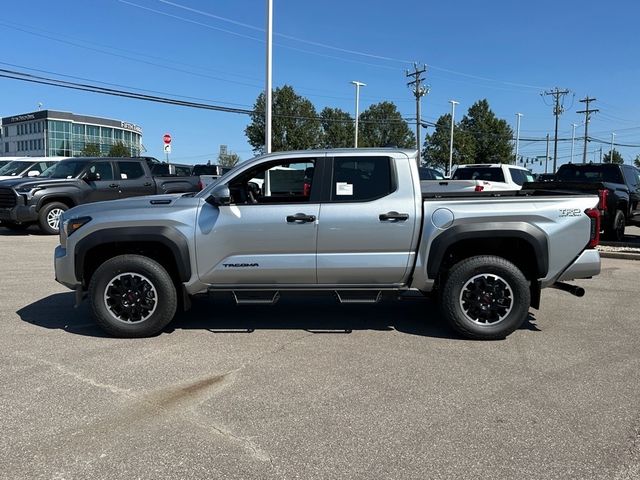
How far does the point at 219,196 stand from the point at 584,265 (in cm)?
371

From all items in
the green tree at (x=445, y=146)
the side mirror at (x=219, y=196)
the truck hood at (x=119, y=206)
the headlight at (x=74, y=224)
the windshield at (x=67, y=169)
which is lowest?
the headlight at (x=74, y=224)

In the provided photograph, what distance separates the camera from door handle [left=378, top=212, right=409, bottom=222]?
5.29m

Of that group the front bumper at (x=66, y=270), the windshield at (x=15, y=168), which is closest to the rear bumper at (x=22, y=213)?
the windshield at (x=15, y=168)

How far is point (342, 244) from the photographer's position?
210 inches

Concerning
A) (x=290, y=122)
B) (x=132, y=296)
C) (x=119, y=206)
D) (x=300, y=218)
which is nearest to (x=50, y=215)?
(x=119, y=206)

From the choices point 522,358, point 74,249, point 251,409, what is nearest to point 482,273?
point 522,358

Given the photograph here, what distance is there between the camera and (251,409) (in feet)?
12.7

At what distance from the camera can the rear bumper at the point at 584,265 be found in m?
5.41

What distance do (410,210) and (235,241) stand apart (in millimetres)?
1761

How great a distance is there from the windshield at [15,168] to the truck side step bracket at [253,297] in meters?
16.2

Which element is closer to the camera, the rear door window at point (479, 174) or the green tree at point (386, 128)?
the rear door window at point (479, 174)

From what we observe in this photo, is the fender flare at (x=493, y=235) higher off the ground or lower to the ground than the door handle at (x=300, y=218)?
lower

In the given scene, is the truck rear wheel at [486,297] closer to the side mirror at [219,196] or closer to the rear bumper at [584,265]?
the rear bumper at [584,265]

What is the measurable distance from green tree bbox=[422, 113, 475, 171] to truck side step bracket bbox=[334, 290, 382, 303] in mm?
62848
